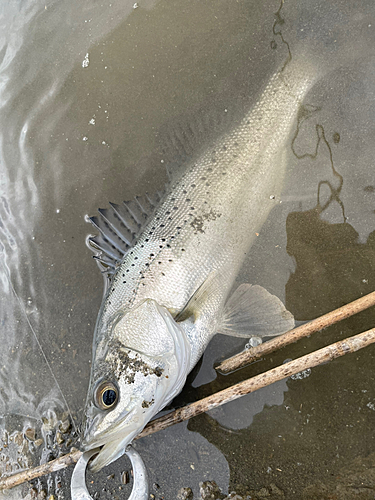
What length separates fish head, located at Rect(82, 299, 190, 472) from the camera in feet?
7.20

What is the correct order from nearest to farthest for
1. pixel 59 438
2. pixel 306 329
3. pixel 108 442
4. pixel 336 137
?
pixel 108 442 < pixel 306 329 < pixel 336 137 < pixel 59 438

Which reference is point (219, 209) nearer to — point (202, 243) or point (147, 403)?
point (202, 243)

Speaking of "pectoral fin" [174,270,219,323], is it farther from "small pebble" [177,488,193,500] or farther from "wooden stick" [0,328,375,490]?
"small pebble" [177,488,193,500]

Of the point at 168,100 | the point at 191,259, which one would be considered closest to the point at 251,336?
the point at 191,259

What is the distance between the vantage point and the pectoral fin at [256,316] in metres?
2.84

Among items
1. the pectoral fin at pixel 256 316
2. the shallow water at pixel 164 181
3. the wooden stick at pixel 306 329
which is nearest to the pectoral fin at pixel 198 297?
the pectoral fin at pixel 256 316

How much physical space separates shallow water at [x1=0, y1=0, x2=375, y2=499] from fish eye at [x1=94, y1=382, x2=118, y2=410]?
969 mm

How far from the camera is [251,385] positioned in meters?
2.51

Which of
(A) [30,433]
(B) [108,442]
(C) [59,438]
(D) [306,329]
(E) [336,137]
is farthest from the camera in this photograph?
(A) [30,433]

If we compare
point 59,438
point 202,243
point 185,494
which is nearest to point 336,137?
point 202,243

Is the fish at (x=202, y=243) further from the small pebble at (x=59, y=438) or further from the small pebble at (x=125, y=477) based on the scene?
the small pebble at (x=59, y=438)

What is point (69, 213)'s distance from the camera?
3467mm

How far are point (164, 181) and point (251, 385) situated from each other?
2.00 metres

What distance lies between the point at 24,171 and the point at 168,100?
1.71m
